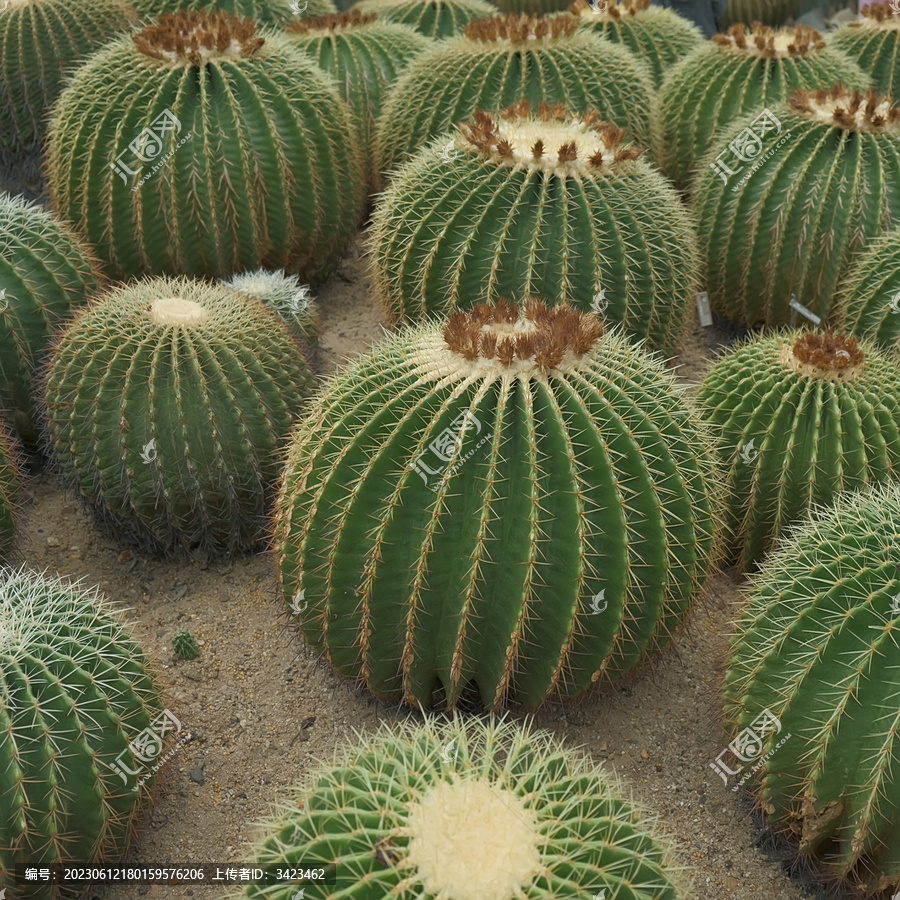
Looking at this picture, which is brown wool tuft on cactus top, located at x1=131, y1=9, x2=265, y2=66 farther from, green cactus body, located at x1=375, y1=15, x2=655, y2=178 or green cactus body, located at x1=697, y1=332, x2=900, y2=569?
green cactus body, located at x1=697, y1=332, x2=900, y2=569

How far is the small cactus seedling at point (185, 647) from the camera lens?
3.84m

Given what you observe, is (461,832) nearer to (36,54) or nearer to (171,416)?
(171,416)

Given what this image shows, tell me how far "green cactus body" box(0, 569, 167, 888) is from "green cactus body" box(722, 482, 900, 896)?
1.71 metres

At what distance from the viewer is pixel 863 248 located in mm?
5008

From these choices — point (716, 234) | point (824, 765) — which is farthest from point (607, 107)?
point (824, 765)

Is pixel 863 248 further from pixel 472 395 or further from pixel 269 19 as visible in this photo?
pixel 269 19

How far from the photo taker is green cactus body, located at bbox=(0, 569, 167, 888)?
2.69 metres

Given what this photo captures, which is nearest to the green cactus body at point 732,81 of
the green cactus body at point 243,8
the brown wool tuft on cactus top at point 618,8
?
the brown wool tuft on cactus top at point 618,8

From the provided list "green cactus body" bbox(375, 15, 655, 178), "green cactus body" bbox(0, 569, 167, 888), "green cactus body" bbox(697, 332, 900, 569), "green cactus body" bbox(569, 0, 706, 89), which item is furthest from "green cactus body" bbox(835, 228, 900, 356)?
"green cactus body" bbox(0, 569, 167, 888)

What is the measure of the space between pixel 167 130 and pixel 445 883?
4.09 meters

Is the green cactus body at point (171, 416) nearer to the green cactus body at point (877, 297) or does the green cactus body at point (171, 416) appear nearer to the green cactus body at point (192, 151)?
the green cactus body at point (192, 151)

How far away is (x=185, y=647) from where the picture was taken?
3836 millimetres

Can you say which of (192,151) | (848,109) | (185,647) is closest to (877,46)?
(848,109)

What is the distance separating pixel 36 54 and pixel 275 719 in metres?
4.48
